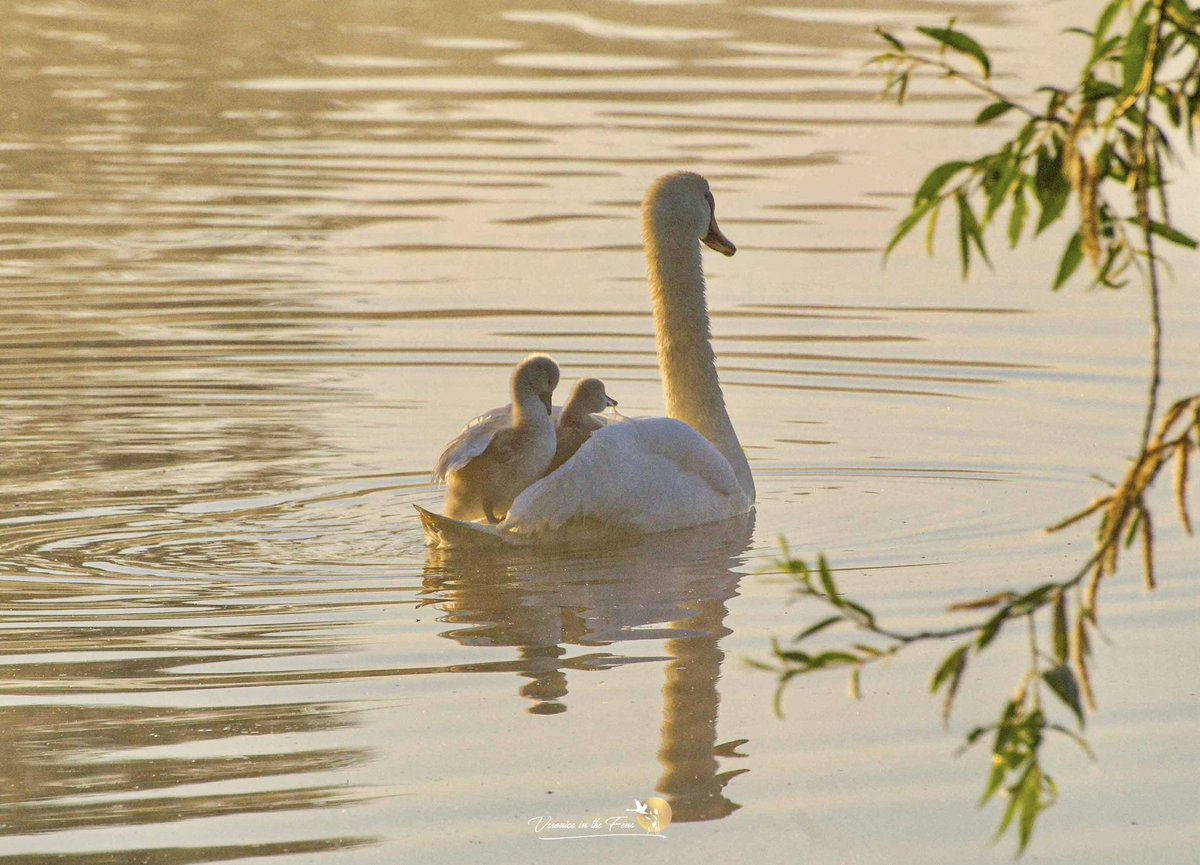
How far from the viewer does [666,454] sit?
27.6ft

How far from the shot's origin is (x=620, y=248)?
14.9 meters

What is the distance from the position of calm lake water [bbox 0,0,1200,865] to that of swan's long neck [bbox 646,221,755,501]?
513mm

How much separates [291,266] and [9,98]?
8.37m

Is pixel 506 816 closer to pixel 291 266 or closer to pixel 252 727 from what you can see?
pixel 252 727

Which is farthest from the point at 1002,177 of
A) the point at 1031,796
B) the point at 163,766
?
the point at 163,766

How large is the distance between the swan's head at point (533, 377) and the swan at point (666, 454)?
29cm

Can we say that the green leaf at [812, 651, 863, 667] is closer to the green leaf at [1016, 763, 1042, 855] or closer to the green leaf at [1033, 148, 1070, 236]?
the green leaf at [1016, 763, 1042, 855]

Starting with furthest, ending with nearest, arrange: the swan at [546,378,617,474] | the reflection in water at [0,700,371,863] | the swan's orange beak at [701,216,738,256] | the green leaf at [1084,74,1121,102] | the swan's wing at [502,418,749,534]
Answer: the swan's orange beak at [701,216,738,256] < the swan at [546,378,617,474] < the swan's wing at [502,418,749,534] < the reflection in water at [0,700,371,863] < the green leaf at [1084,74,1121,102]

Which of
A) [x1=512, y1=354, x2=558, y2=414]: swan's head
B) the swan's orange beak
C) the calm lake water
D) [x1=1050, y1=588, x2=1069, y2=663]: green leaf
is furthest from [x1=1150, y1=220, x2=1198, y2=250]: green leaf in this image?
the swan's orange beak

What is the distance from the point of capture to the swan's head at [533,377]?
8.08 metres

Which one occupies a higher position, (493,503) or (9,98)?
(9,98)

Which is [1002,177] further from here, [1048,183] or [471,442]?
[471,442]

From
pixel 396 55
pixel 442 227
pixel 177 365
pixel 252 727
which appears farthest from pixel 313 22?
pixel 252 727

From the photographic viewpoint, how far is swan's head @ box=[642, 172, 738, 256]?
31.2 feet
